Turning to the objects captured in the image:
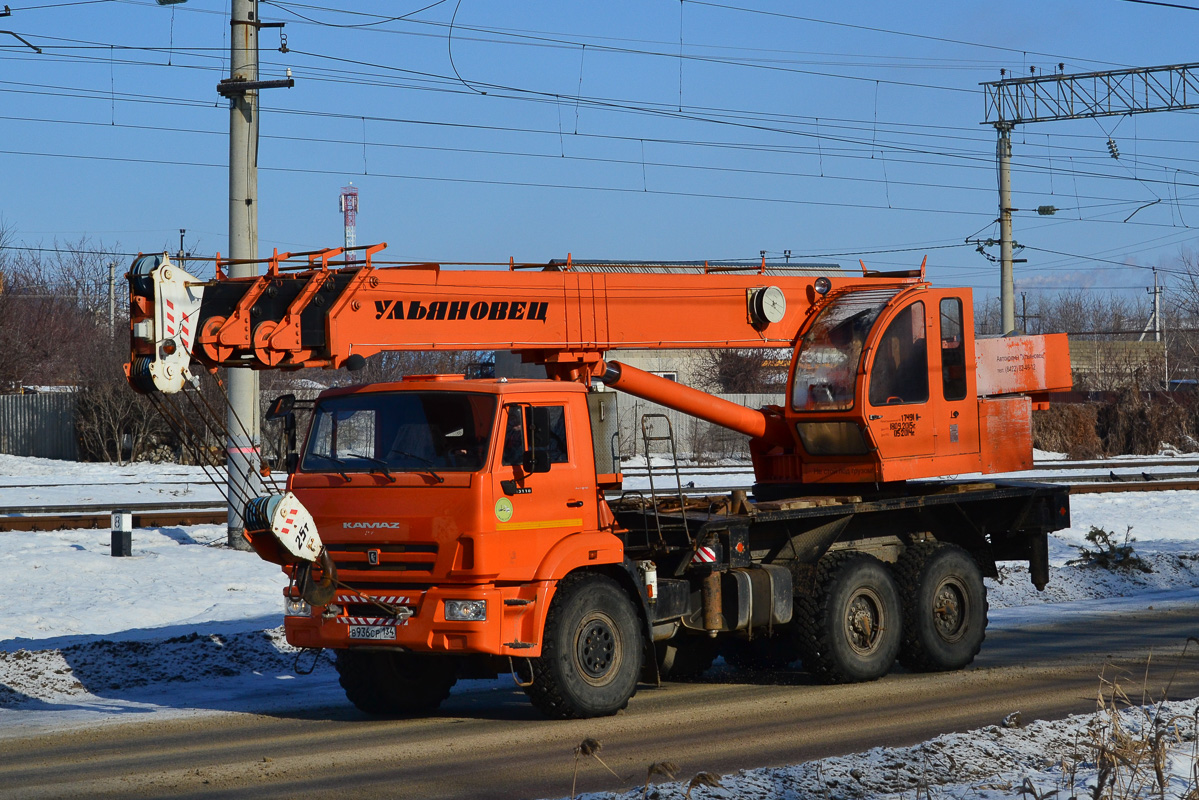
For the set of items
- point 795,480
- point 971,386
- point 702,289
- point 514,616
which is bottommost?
point 514,616

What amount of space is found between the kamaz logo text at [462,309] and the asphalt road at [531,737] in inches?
121

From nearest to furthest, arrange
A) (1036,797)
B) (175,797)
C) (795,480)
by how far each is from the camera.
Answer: (1036,797)
(175,797)
(795,480)

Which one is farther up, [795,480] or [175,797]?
[795,480]

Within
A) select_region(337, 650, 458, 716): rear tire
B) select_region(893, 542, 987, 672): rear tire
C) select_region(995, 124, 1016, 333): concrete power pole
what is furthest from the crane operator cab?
select_region(995, 124, 1016, 333): concrete power pole

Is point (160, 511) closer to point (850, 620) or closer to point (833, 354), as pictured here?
point (833, 354)

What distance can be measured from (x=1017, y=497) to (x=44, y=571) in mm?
12140

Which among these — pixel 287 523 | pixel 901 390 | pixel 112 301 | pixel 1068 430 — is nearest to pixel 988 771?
pixel 287 523

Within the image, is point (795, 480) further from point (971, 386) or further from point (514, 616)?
point (514, 616)

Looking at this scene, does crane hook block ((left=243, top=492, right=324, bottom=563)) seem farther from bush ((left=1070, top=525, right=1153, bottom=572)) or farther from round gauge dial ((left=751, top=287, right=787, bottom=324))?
bush ((left=1070, top=525, right=1153, bottom=572))

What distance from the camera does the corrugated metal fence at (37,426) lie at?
4006 centimetres

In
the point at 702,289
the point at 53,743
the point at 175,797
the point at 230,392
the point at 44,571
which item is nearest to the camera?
the point at 175,797

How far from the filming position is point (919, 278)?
497 inches

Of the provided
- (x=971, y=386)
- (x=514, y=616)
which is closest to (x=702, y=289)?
(x=971, y=386)

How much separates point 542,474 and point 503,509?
46cm
